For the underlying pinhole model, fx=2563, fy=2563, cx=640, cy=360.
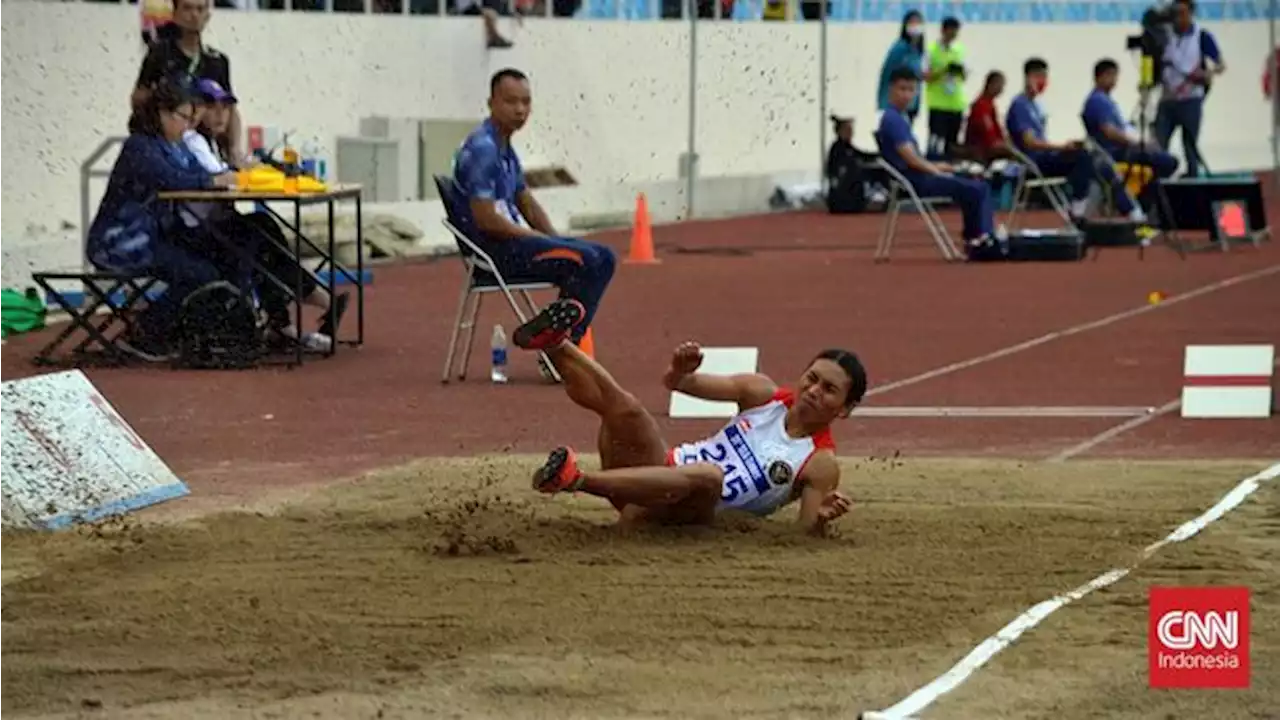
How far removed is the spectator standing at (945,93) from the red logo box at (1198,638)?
21.8 m

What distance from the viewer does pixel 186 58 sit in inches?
605

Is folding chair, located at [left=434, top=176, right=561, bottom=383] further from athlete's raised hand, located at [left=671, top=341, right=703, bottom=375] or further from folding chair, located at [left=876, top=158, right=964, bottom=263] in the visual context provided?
folding chair, located at [left=876, top=158, right=964, bottom=263]

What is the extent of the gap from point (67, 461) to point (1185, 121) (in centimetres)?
2034

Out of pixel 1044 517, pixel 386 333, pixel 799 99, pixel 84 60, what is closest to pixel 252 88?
pixel 84 60

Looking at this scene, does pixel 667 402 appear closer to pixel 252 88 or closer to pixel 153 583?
pixel 153 583

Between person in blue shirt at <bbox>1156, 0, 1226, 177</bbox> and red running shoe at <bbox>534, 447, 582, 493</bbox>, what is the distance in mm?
20476

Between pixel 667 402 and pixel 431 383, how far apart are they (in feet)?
5.11

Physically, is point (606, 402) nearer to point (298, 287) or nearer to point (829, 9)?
point (298, 287)

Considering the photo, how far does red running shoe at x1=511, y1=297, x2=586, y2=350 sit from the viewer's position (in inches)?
357

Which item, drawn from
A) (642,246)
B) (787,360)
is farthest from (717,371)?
(642,246)

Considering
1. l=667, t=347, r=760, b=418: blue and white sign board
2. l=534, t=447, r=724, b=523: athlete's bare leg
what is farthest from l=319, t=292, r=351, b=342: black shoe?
l=534, t=447, r=724, b=523: athlete's bare leg

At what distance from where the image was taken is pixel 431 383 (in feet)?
45.3

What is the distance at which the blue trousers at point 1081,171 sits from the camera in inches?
963

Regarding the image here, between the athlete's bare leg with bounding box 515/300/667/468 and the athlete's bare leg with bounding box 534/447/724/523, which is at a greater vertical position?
the athlete's bare leg with bounding box 515/300/667/468
